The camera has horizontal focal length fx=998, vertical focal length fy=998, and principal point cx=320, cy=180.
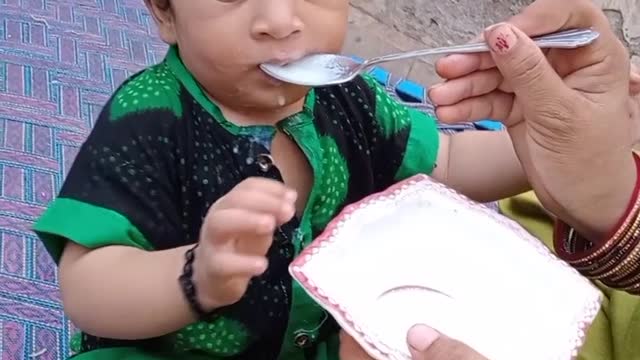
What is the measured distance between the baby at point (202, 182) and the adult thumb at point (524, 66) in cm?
13

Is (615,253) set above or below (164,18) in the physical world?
below

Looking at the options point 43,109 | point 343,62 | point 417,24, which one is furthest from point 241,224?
point 417,24

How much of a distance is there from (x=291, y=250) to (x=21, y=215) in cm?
55

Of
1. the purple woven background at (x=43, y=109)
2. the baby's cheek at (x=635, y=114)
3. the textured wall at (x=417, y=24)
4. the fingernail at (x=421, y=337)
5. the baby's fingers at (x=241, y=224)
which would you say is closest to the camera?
the baby's fingers at (x=241, y=224)

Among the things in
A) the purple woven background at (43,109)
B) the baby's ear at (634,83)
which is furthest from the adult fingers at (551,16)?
the purple woven background at (43,109)

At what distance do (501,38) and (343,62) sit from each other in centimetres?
13

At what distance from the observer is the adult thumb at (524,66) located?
784 millimetres

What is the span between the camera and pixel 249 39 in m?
0.75

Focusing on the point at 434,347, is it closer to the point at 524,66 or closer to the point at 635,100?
the point at 524,66

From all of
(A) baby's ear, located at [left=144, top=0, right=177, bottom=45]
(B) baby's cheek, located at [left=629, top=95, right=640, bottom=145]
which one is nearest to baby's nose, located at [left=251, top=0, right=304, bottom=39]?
(A) baby's ear, located at [left=144, top=0, right=177, bottom=45]

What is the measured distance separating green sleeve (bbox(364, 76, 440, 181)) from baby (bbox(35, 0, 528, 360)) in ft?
0.12

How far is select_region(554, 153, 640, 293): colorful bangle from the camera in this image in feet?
2.98

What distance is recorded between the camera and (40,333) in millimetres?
1123

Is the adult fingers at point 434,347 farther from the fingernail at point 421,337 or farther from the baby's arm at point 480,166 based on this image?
the baby's arm at point 480,166
